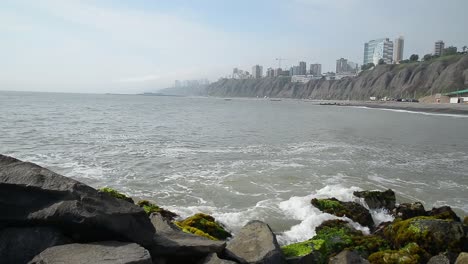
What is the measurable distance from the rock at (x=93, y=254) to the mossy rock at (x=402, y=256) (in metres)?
5.53

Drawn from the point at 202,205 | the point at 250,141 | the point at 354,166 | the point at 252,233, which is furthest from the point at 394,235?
the point at 250,141

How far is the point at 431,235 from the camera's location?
8.92m

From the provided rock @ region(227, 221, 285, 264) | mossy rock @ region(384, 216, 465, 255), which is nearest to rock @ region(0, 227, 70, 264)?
rock @ region(227, 221, 285, 264)

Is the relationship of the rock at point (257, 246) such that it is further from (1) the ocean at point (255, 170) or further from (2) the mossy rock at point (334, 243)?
(1) the ocean at point (255, 170)

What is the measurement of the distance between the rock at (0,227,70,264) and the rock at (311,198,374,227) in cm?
915

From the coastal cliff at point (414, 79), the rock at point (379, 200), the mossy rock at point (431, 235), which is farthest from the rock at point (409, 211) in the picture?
the coastal cliff at point (414, 79)

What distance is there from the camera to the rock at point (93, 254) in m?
4.84

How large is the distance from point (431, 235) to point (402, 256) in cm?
126

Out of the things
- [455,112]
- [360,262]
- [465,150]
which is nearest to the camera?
[360,262]

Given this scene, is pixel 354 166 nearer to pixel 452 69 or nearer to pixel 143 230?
pixel 143 230

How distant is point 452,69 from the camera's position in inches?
5369

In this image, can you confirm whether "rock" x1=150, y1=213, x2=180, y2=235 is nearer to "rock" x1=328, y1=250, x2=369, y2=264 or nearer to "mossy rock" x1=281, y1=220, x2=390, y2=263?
"mossy rock" x1=281, y1=220, x2=390, y2=263

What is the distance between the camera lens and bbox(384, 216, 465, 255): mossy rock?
868 cm

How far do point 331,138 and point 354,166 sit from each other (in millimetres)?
13855
